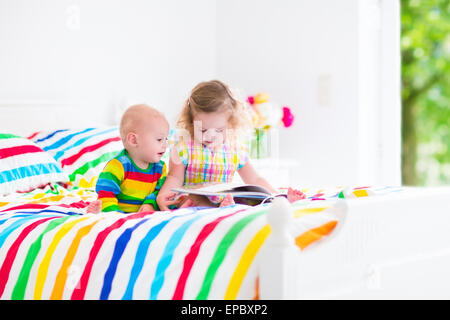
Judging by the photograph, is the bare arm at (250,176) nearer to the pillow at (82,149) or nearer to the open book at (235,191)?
the open book at (235,191)

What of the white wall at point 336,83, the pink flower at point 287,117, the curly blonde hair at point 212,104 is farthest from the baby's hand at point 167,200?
the white wall at point 336,83

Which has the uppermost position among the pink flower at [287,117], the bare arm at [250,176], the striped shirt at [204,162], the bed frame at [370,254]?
the pink flower at [287,117]

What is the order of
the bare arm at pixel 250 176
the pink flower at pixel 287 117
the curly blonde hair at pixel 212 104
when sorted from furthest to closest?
the pink flower at pixel 287 117
the bare arm at pixel 250 176
the curly blonde hair at pixel 212 104

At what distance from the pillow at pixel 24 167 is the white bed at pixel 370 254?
1.34m

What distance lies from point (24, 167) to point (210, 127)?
A: 788 millimetres

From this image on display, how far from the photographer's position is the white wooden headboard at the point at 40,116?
2.79m

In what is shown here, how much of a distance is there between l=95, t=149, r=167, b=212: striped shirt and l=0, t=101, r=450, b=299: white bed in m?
0.72

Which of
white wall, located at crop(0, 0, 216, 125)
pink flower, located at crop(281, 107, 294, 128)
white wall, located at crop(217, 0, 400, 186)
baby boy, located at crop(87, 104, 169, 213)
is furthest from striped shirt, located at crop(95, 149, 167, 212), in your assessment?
white wall, located at crop(217, 0, 400, 186)

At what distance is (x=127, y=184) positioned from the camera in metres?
1.82

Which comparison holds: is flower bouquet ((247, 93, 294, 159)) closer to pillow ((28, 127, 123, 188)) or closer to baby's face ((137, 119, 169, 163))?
pillow ((28, 127, 123, 188))

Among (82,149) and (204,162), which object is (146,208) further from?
(82,149)

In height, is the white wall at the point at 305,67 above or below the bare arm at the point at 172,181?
above
